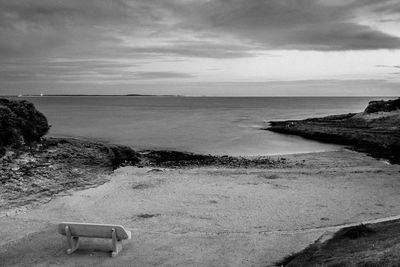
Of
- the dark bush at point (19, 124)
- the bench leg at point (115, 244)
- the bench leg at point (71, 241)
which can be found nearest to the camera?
the bench leg at point (115, 244)

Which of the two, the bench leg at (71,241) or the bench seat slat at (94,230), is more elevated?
the bench seat slat at (94,230)

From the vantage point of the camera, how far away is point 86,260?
31.9 feet

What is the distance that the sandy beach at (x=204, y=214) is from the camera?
33.2 feet

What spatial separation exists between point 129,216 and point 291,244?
246 inches

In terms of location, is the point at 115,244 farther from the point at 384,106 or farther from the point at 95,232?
the point at 384,106

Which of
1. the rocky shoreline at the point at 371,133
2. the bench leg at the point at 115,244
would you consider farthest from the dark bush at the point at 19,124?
the rocky shoreline at the point at 371,133

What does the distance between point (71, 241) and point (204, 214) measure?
5.51m

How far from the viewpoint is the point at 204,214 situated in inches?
563

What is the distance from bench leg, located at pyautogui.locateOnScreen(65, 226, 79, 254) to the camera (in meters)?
10.0

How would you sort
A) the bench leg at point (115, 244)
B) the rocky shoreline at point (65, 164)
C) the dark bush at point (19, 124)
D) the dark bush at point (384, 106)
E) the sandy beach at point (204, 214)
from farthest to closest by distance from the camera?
the dark bush at point (384, 106) < the dark bush at point (19, 124) < the rocky shoreline at point (65, 164) < the sandy beach at point (204, 214) < the bench leg at point (115, 244)

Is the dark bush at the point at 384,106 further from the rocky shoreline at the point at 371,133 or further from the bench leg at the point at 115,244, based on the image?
the bench leg at the point at 115,244

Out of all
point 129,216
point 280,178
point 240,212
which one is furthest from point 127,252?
point 280,178

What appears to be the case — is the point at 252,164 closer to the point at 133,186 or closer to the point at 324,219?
the point at 133,186

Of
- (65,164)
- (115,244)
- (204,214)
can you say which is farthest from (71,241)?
(65,164)
